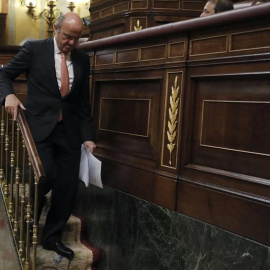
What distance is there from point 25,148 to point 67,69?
20.9 inches

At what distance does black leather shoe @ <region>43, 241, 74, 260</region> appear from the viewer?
10.5 ft

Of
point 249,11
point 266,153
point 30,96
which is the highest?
point 249,11

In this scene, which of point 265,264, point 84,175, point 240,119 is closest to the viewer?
point 265,264

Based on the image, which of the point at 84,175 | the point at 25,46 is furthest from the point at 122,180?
the point at 25,46

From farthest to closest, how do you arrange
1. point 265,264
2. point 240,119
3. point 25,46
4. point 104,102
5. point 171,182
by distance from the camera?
point 104,102 → point 25,46 → point 171,182 → point 240,119 → point 265,264

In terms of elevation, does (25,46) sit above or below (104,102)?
above

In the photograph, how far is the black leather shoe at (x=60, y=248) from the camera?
320 cm

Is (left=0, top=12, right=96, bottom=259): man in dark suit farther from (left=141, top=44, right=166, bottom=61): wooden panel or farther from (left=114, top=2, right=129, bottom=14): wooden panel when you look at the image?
(left=114, top=2, right=129, bottom=14): wooden panel

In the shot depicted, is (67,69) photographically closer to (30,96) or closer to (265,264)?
(30,96)

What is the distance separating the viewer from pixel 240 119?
2389 millimetres

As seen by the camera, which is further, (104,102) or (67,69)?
(104,102)

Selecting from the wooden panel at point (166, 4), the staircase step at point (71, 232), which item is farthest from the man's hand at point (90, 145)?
the wooden panel at point (166, 4)

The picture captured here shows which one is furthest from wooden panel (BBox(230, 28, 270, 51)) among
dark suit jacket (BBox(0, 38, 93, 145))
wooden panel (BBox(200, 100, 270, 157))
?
dark suit jacket (BBox(0, 38, 93, 145))

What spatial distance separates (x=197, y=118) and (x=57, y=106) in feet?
2.82
